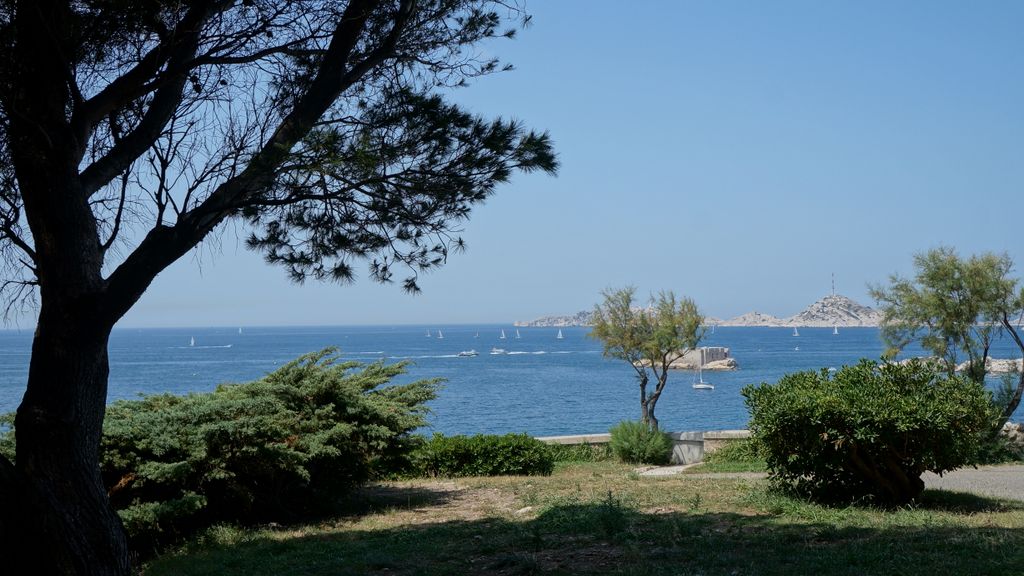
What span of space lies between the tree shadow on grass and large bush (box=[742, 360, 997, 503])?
0.64 m

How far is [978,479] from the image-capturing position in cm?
1385

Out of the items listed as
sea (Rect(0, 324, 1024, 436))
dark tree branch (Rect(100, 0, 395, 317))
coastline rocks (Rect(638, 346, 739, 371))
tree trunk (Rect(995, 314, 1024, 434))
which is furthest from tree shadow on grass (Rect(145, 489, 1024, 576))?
coastline rocks (Rect(638, 346, 739, 371))

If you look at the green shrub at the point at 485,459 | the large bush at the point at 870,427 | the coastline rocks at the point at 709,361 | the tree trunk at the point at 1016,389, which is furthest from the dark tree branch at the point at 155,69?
the coastline rocks at the point at 709,361

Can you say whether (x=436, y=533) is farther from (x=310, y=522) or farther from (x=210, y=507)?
(x=210, y=507)

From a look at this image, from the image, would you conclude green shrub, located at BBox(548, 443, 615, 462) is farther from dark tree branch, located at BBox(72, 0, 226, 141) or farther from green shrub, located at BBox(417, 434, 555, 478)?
dark tree branch, located at BBox(72, 0, 226, 141)

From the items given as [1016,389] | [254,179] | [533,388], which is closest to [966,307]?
[1016,389]

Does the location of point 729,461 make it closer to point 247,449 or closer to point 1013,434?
point 1013,434

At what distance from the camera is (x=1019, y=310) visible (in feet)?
68.3

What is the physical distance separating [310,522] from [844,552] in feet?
20.2

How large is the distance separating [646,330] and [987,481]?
11503 millimetres

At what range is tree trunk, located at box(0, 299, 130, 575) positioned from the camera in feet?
17.4

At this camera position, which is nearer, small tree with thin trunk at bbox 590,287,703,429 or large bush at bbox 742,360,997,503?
large bush at bbox 742,360,997,503

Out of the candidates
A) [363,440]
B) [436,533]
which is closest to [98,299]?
[436,533]

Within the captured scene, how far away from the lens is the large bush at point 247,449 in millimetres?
9203
